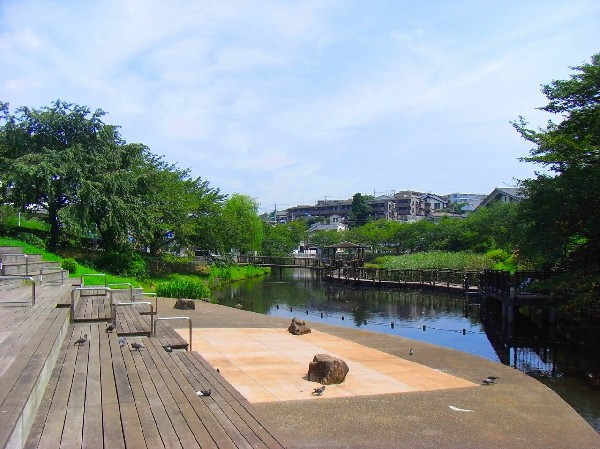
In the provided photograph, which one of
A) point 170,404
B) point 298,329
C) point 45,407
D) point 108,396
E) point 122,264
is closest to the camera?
point 45,407

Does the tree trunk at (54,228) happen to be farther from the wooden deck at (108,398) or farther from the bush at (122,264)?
the wooden deck at (108,398)

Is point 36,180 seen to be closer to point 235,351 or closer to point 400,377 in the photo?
point 235,351

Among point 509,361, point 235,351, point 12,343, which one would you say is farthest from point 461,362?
point 12,343

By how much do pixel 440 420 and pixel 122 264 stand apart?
81.5ft

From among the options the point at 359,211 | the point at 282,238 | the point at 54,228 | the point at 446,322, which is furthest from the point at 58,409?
the point at 359,211

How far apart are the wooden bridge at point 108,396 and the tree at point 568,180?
14.1 meters

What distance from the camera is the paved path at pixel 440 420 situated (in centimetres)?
621

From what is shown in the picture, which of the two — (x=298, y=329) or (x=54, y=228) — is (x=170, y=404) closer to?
(x=298, y=329)

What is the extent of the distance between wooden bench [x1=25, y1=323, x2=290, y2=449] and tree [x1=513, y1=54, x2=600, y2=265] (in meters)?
14.5

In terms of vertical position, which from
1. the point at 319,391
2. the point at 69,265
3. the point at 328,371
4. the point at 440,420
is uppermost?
the point at 69,265

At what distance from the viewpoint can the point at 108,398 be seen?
5109mm

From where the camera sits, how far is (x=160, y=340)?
8688 millimetres

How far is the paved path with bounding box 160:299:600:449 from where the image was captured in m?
6.21

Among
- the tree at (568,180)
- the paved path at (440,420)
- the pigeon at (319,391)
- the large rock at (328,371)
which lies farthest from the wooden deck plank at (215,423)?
the tree at (568,180)
